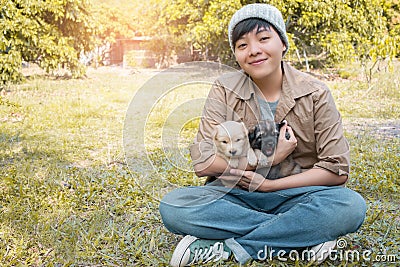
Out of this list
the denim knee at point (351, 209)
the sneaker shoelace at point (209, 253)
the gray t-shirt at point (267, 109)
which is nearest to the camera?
the denim knee at point (351, 209)

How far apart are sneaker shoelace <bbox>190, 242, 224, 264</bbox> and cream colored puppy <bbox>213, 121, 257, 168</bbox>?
1.52 feet

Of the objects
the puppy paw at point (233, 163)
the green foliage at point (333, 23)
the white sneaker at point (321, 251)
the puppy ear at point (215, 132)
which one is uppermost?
the green foliage at point (333, 23)

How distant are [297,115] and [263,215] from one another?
60 cm

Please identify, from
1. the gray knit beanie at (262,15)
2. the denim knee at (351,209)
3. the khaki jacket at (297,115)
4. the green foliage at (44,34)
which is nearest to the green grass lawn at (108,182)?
the denim knee at (351,209)

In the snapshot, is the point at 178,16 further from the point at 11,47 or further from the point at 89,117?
the point at 89,117

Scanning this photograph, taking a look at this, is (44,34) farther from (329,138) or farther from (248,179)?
(329,138)

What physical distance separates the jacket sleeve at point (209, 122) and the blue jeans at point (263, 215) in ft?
0.77

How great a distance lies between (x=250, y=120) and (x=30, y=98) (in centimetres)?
671

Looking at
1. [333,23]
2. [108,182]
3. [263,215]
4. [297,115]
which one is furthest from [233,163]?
[333,23]

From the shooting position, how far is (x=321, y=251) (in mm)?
2336

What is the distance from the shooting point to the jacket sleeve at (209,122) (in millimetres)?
2439

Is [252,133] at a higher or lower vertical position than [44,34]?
lower

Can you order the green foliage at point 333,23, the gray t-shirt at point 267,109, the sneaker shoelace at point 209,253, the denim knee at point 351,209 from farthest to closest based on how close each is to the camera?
the green foliage at point 333,23, the gray t-shirt at point 267,109, the sneaker shoelace at point 209,253, the denim knee at point 351,209

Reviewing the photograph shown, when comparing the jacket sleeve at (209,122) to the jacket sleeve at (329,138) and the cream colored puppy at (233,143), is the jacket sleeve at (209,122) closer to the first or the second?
the cream colored puppy at (233,143)
